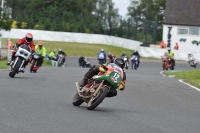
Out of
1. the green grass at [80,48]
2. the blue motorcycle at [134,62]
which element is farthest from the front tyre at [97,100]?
the green grass at [80,48]

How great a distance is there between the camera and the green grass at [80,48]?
6597 centimetres

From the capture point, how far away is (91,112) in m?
11.6

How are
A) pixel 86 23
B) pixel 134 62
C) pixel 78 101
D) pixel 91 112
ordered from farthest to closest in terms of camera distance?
pixel 86 23
pixel 134 62
pixel 78 101
pixel 91 112

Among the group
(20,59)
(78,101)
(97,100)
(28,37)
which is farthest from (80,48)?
(97,100)

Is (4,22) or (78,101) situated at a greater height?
(4,22)

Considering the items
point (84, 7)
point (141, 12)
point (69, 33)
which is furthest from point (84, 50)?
point (141, 12)

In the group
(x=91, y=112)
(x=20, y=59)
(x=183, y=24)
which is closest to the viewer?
(x=91, y=112)

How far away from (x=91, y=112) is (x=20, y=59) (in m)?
8.62

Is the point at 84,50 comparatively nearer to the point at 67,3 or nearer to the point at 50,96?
the point at 67,3

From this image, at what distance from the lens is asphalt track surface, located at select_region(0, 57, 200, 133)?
9469 millimetres

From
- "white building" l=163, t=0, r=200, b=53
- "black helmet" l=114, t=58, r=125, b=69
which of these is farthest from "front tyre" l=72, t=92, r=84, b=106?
"white building" l=163, t=0, r=200, b=53

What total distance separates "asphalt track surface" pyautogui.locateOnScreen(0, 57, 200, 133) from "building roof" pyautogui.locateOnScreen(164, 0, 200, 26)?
5276cm

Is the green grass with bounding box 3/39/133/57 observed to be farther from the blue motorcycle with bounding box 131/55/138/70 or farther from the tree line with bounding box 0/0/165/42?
the blue motorcycle with bounding box 131/55/138/70

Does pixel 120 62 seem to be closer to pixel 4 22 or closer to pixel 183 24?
pixel 4 22
